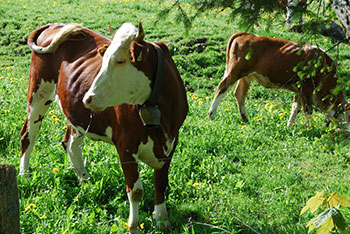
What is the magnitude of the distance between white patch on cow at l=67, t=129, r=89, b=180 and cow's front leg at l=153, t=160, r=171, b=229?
1068 millimetres

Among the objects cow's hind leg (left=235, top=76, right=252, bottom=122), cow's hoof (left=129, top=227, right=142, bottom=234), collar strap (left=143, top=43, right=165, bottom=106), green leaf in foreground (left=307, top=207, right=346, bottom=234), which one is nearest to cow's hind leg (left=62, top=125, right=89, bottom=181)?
cow's hoof (left=129, top=227, right=142, bottom=234)

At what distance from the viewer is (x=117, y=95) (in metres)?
3.10

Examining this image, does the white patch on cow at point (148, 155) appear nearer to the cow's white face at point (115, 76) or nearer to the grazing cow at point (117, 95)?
the grazing cow at point (117, 95)

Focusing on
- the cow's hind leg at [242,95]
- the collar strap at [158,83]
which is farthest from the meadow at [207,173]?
the collar strap at [158,83]

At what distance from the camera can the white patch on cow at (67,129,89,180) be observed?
4.55 meters

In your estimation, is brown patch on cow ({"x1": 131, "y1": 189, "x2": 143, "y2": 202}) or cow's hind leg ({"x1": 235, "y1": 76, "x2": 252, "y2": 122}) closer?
brown patch on cow ({"x1": 131, "y1": 189, "x2": 143, "y2": 202})

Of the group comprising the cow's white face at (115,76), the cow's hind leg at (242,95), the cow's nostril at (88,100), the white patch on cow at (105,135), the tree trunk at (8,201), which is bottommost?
the cow's hind leg at (242,95)

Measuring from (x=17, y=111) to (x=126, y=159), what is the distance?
3782 millimetres

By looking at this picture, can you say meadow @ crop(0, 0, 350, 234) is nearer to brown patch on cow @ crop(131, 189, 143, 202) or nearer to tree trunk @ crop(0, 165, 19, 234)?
brown patch on cow @ crop(131, 189, 143, 202)

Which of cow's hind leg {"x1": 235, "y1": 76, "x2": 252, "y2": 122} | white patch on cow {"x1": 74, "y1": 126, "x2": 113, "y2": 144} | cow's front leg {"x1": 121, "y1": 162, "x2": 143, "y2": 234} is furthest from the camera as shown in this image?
cow's hind leg {"x1": 235, "y1": 76, "x2": 252, "y2": 122}

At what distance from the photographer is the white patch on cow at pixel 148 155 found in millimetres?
3527

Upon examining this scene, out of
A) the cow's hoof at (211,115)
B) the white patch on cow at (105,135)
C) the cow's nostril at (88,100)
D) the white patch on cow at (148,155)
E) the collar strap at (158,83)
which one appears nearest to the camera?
the cow's nostril at (88,100)

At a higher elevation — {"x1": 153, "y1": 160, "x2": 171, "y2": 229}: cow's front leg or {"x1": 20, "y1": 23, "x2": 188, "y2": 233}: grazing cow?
{"x1": 20, "y1": 23, "x2": 188, "y2": 233}: grazing cow

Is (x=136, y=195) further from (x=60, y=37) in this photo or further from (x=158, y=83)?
(x=60, y=37)
